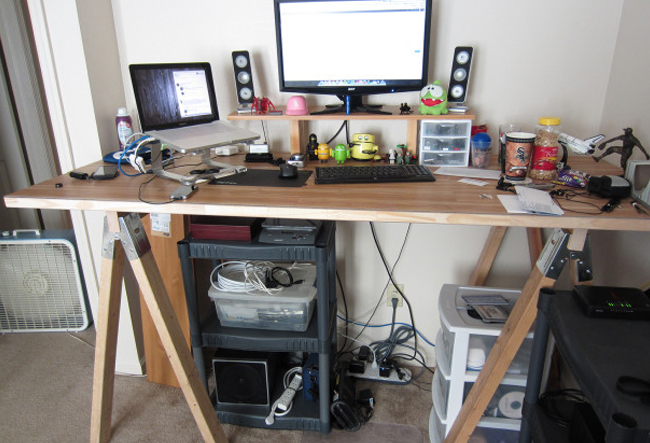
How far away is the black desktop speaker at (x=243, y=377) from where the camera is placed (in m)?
1.72

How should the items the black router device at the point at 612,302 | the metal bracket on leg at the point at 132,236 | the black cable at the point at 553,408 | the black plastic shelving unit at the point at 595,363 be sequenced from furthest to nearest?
1. the metal bracket on leg at the point at 132,236
2. the black cable at the point at 553,408
3. the black router device at the point at 612,302
4. the black plastic shelving unit at the point at 595,363

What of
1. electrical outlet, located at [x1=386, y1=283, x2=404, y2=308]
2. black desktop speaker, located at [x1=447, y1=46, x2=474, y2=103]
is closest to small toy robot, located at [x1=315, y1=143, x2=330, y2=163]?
black desktop speaker, located at [x1=447, y1=46, x2=474, y2=103]

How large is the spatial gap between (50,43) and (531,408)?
6.54ft

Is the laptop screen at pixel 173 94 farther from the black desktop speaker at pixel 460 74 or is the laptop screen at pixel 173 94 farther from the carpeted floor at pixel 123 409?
the carpeted floor at pixel 123 409

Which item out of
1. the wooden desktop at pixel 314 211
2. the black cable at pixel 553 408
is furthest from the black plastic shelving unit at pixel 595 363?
the wooden desktop at pixel 314 211

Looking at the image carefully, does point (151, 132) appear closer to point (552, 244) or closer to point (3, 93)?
point (552, 244)

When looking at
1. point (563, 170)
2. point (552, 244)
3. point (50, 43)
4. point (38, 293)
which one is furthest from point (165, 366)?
point (563, 170)

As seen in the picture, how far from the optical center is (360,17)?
162 cm

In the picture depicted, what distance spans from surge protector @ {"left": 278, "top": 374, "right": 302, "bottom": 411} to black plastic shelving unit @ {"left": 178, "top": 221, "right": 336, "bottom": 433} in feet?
0.12

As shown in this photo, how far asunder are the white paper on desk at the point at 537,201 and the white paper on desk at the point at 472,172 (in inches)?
7.8

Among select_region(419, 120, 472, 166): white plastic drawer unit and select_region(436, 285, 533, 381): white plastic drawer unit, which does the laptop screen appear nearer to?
select_region(419, 120, 472, 166): white plastic drawer unit

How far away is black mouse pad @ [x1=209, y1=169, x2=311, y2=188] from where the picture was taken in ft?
4.87

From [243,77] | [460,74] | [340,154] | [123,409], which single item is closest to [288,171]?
[340,154]

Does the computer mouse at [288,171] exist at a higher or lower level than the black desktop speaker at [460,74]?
lower
